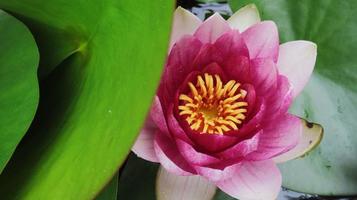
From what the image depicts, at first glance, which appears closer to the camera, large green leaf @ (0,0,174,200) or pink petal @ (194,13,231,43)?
large green leaf @ (0,0,174,200)

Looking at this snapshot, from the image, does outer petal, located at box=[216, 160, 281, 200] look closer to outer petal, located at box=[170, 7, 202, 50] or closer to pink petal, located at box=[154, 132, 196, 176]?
pink petal, located at box=[154, 132, 196, 176]

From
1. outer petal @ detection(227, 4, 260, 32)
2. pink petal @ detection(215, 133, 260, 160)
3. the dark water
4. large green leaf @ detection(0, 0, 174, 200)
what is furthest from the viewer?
the dark water

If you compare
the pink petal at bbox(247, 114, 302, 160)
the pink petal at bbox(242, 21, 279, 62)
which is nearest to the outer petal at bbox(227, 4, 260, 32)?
the pink petal at bbox(242, 21, 279, 62)

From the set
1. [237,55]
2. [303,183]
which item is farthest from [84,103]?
[303,183]

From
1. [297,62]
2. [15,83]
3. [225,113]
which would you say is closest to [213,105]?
[225,113]

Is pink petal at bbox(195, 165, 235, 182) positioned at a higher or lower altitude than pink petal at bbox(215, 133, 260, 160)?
lower

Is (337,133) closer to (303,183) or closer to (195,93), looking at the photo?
(303,183)

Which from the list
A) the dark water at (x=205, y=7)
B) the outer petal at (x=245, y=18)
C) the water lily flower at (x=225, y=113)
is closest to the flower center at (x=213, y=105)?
the water lily flower at (x=225, y=113)
